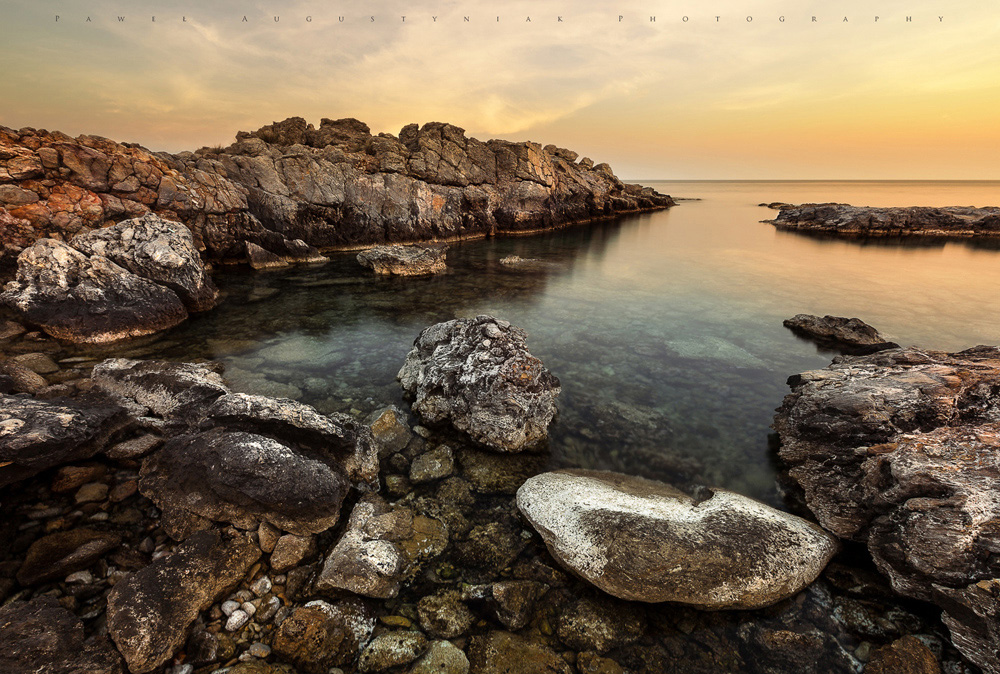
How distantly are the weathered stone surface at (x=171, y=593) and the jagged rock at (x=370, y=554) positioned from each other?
0.99 m

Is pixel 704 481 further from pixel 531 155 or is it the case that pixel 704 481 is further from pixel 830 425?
pixel 531 155

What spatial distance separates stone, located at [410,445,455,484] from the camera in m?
6.49

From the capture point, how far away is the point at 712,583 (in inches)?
175

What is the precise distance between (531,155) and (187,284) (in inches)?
1512

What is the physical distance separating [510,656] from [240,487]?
369cm

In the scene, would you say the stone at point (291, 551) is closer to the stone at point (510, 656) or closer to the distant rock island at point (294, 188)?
the stone at point (510, 656)

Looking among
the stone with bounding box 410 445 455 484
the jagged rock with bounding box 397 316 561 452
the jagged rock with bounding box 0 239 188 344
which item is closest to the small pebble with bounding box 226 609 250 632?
the stone with bounding box 410 445 455 484

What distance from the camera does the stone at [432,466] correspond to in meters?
6.49

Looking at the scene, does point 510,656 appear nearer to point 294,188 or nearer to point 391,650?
point 391,650

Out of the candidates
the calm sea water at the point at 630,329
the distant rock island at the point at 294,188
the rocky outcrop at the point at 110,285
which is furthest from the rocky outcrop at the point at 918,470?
the distant rock island at the point at 294,188

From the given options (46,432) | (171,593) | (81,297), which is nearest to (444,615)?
(171,593)

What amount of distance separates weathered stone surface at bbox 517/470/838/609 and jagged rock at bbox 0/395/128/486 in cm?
597

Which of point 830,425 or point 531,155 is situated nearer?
point 830,425

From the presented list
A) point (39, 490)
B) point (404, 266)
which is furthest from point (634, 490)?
point (404, 266)
